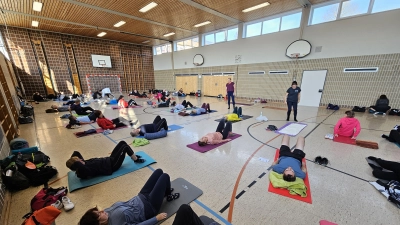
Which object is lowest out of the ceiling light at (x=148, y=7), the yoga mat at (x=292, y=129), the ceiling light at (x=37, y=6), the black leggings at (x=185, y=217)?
the yoga mat at (x=292, y=129)

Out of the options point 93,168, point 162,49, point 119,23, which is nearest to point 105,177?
point 93,168

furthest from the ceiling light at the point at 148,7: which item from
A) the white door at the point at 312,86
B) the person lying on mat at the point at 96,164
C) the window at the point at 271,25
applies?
the white door at the point at 312,86

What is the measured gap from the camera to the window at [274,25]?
9.18 m

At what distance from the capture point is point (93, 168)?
277 cm

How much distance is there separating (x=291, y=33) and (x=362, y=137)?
23.7 feet

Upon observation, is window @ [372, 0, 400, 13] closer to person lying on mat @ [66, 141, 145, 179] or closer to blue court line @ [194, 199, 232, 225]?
blue court line @ [194, 199, 232, 225]

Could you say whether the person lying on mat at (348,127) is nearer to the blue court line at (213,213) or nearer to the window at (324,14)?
the blue court line at (213,213)

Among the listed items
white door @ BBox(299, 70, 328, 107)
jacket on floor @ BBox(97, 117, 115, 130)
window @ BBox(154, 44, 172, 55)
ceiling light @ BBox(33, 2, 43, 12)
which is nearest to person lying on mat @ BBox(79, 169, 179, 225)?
jacket on floor @ BBox(97, 117, 115, 130)

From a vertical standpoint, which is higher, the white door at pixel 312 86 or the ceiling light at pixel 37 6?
the ceiling light at pixel 37 6

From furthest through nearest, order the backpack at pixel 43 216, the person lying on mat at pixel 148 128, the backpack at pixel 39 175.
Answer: the person lying on mat at pixel 148 128, the backpack at pixel 39 175, the backpack at pixel 43 216

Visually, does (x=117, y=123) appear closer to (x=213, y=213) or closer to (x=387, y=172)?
(x=213, y=213)

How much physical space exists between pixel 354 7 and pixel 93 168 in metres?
12.0

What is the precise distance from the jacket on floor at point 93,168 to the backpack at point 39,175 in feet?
2.05

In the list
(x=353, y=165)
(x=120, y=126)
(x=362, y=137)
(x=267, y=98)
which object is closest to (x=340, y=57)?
(x=267, y=98)
